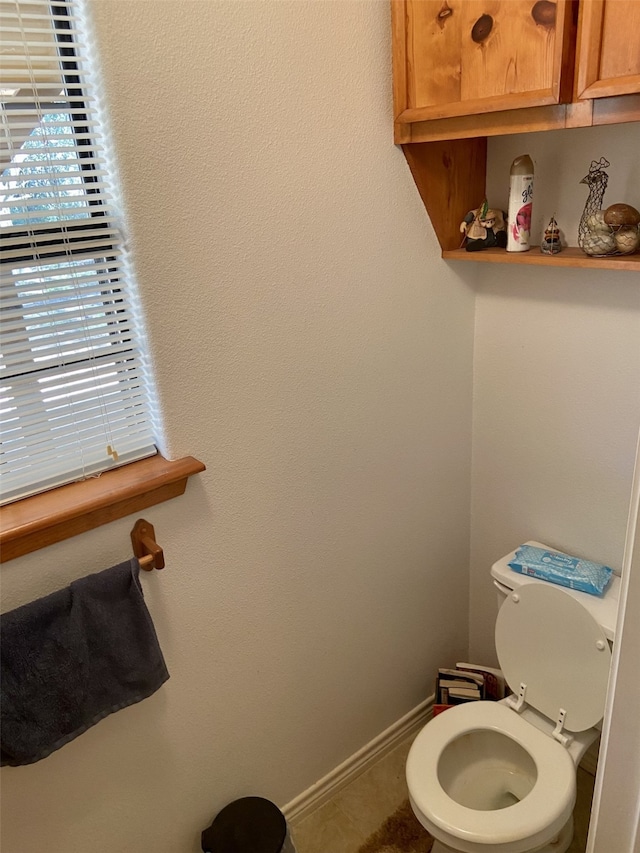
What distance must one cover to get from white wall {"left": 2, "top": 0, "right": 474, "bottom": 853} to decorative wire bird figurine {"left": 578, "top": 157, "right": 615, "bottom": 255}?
39 cm

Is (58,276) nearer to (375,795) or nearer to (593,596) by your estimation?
(593,596)

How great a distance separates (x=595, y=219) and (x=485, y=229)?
306 millimetres

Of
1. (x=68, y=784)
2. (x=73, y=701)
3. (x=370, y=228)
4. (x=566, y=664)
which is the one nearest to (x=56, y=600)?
(x=73, y=701)

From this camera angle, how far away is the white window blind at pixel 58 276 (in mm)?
1050

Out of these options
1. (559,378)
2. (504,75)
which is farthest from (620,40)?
(559,378)

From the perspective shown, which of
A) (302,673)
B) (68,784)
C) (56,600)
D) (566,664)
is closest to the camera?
(56,600)

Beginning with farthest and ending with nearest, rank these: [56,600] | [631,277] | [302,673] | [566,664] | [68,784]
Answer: [302,673], [566,664], [631,277], [68,784], [56,600]

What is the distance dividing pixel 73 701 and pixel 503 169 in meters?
1.58

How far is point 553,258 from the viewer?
140 centimetres

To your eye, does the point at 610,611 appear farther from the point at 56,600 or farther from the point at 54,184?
the point at 54,184

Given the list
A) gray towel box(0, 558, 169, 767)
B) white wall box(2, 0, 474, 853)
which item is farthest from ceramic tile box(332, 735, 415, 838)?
gray towel box(0, 558, 169, 767)

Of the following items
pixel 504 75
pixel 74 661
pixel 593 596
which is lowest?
pixel 593 596

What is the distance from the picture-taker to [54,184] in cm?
111

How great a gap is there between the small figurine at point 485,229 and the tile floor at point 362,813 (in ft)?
5.05
